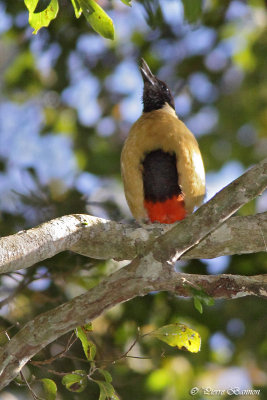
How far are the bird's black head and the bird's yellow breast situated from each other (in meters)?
0.80

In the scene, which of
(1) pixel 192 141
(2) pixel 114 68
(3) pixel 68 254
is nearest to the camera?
(1) pixel 192 141

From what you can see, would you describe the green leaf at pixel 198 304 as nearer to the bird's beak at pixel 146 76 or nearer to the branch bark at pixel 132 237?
the branch bark at pixel 132 237

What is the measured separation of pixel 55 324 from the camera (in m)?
2.74

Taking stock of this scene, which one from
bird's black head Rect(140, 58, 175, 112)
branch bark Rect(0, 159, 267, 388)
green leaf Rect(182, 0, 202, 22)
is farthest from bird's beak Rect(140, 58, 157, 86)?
branch bark Rect(0, 159, 267, 388)

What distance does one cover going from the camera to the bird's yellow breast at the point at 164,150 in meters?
4.31

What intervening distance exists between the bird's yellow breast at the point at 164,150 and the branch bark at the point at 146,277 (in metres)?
1.43

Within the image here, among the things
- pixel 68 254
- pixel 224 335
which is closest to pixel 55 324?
pixel 68 254

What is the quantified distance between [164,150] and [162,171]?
0.16m

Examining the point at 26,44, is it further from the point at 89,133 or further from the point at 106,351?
the point at 106,351

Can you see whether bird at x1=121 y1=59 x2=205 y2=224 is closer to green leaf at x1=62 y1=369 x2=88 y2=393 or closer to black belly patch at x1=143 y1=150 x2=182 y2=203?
black belly patch at x1=143 y1=150 x2=182 y2=203

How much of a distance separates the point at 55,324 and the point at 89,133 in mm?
4753

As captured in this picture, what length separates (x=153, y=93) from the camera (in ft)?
18.0

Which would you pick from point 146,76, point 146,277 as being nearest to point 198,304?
point 146,277

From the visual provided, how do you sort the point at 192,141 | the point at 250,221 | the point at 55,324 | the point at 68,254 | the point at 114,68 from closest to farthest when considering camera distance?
the point at 55,324 < the point at 250,221 < the point at 192,141 < the point at 68,254 < the point at 114,68
